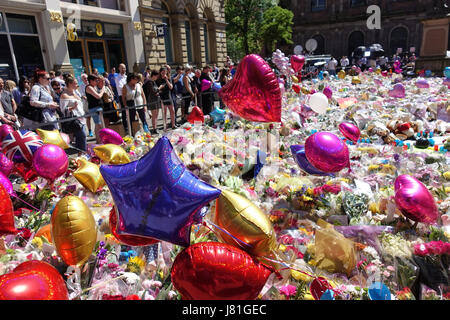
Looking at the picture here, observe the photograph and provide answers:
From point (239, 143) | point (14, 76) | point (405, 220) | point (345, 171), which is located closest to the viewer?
point (405, 220)

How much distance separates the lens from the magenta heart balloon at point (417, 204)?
2.21 metres

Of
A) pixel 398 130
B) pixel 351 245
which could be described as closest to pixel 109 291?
pixel 351 245

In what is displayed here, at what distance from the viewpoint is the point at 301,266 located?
195 cm

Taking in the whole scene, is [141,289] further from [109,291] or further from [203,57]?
[203,57]

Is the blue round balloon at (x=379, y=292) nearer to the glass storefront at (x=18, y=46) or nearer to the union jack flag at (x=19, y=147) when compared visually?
the union jack flag at (x=19, y=147)

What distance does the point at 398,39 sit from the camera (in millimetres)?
31734

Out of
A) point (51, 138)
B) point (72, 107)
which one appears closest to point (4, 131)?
point (51, 138)

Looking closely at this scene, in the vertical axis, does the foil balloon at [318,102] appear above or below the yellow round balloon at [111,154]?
above

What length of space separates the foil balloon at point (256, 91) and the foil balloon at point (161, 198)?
1.64 m

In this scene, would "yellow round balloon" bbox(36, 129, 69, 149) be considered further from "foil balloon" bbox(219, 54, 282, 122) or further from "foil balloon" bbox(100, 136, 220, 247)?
"foil balloon" bbox(100, 136, 220, 247)

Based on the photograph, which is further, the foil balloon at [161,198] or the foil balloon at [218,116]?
the foil balloon at [218,116]

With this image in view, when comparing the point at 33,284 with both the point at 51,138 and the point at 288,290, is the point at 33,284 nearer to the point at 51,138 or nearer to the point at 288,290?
the point at 288,290

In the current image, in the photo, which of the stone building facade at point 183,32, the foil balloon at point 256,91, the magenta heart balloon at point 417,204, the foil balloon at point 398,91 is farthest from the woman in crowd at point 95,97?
the stone building facade at point 183,32

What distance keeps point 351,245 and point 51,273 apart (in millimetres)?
1658
